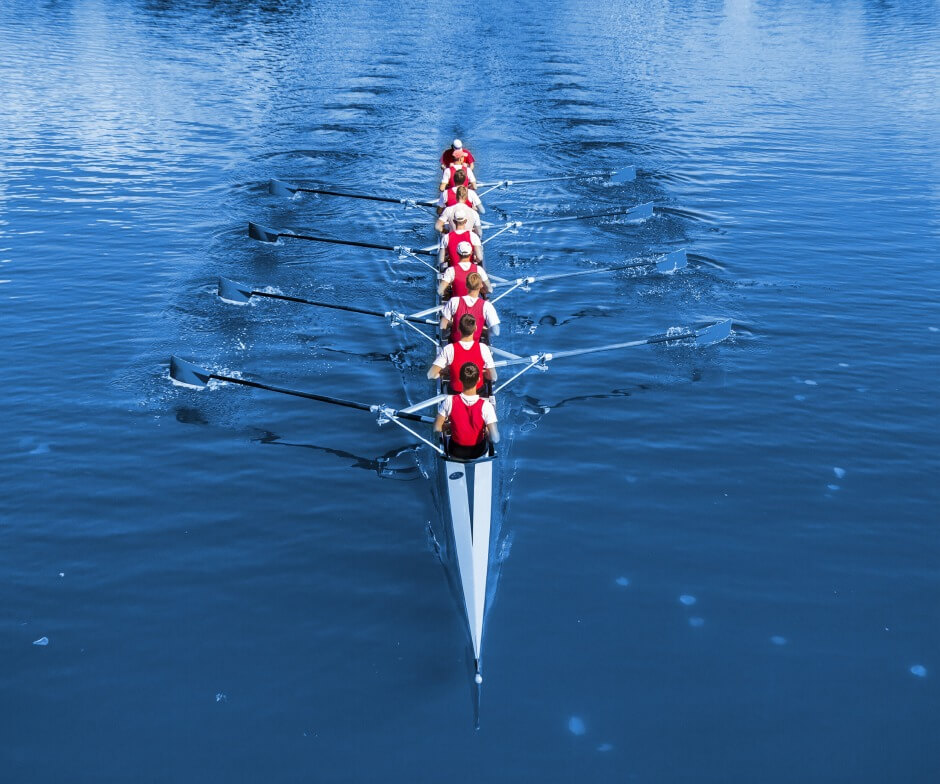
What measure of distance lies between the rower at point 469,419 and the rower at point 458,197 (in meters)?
8.03

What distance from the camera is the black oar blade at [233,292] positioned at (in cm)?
1841

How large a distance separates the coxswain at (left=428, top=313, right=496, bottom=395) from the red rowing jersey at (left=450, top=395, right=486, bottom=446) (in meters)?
0.45

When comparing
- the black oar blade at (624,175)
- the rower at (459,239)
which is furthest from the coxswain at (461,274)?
the black oar blade at (624,175)

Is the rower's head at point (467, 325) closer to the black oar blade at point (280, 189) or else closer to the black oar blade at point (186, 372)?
the black oar blade at point (186, 372)

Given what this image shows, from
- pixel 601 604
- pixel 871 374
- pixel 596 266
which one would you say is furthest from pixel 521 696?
pixel 596 266

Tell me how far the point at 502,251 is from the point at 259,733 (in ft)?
50.8

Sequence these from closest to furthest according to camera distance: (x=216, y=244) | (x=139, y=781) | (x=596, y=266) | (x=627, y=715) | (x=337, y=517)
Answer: (x=139, y=781) < (x=627, y=715) < (x=337, y=517) < (x=596, y=266) < (x=216, y=244)

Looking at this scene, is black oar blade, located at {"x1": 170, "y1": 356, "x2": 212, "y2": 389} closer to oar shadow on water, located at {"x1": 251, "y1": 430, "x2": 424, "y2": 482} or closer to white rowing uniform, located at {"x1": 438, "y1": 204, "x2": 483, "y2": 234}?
oar shadow on water, located at {"x1": 251, "y1": 430, "x2": 424, "y2": 482}

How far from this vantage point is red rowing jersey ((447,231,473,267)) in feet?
58.2

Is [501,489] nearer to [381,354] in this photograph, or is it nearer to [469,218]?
[381,354]

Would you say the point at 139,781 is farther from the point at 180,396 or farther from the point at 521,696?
the point at 180,396

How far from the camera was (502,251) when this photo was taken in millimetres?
22328

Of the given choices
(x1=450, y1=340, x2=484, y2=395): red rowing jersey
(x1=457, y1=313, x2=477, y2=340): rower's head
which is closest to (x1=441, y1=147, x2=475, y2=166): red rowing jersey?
(x1=450, y1=340, x2=484, y2=395): red rowing jersey

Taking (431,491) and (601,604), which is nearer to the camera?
(601,604)
